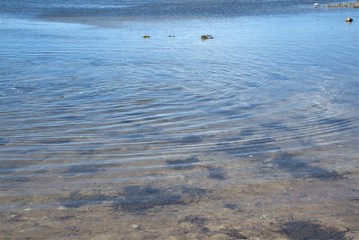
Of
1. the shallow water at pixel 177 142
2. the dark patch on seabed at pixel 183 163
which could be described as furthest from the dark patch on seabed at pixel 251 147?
the dark patch on seabed at pixel 183 163

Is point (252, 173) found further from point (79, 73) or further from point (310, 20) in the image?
point (310, 20)

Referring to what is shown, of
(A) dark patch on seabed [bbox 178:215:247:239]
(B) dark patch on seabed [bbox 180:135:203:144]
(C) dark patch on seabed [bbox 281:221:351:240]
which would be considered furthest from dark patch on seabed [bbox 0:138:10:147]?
(C) dark patch on seabed [bbox 281:221:351:240]

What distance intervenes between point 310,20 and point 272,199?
28.9 meters

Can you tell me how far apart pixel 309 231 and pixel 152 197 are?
2007 millimetres

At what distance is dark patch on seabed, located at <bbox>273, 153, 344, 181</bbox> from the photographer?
7.22 meters

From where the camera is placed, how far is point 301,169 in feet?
24.6

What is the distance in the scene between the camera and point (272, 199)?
6.45m

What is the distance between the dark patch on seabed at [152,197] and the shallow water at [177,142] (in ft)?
0.08

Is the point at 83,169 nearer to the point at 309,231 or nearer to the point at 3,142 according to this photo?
the point at 3,142

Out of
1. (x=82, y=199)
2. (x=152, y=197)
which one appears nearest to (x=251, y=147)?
(x=152, y=197)

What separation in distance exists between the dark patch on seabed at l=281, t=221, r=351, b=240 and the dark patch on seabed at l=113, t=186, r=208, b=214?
1.31 meters

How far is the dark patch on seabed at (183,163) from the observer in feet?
24.9

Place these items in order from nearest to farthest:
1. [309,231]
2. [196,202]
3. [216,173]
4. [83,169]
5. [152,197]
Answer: [309,231] < [196,202] < [152,197] < [216,173] < [83,169]

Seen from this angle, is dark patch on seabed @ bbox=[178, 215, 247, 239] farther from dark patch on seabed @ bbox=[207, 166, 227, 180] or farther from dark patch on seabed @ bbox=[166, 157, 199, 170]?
dark patch on seabed @ bbox=[166, 157, 199, 170]
